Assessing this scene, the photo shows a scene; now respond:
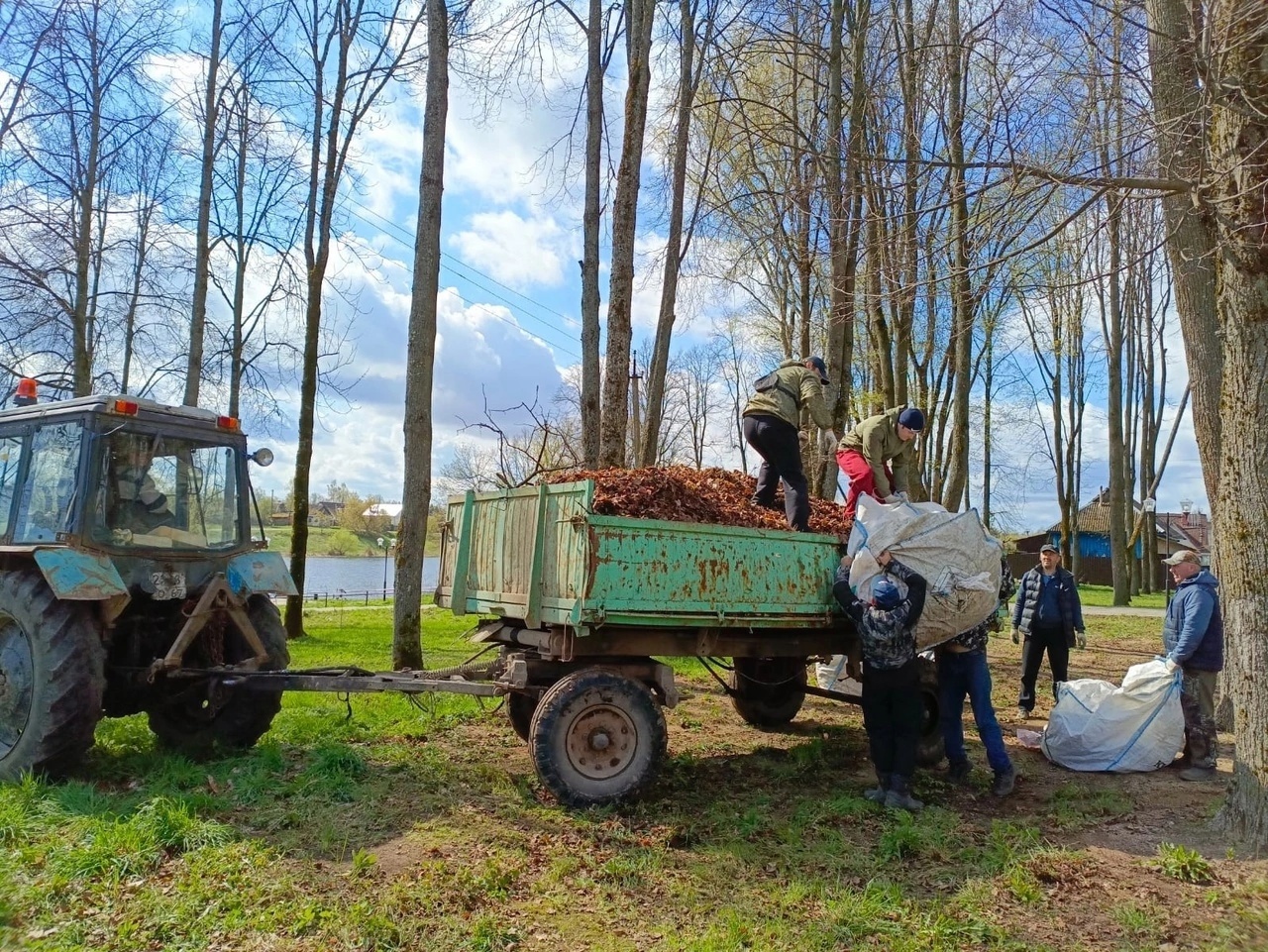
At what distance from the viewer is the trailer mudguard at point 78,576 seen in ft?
18.2

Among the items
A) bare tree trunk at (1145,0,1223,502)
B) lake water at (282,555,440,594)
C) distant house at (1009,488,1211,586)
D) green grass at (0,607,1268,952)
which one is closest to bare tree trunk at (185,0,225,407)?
A: green grass at (0,607,1268,952)

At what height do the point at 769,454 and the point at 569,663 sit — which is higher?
the point at 769,454

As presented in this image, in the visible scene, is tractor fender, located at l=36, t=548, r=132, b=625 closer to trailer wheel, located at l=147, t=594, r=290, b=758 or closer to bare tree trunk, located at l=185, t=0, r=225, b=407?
trailer wheel, located at l=147, t=594, r=290, b=758

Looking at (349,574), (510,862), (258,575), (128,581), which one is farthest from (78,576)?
(349,574)

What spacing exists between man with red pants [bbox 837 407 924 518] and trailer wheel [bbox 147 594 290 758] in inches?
193

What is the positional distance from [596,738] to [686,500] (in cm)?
186

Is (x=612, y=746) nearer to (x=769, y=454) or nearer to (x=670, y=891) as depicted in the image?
(x=670, y=891)

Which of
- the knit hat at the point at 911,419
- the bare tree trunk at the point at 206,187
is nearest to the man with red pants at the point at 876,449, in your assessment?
the knit hat at the point at 911,419

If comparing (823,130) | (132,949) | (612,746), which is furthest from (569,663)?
(823,130)

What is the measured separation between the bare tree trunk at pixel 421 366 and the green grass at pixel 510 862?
333cm

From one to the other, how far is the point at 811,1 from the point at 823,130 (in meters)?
1.79

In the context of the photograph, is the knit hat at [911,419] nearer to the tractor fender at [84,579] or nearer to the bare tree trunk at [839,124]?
the bare tree trunk at [839,124]

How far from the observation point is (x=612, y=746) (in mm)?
5613

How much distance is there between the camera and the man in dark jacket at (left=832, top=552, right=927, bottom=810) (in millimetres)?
5961
